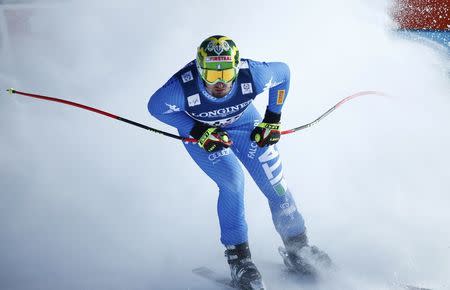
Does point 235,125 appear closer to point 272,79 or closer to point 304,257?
point 272,79

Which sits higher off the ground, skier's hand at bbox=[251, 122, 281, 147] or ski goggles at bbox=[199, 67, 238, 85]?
ski goggles at bbox=[199, 67, 238, 85]

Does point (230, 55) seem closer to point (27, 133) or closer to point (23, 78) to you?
point (27, 133)

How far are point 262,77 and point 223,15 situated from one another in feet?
13.4

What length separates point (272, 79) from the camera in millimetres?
3100

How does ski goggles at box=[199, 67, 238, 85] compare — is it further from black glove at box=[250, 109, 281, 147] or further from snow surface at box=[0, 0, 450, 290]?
snow surface at box=[0, 0, 450, 290]

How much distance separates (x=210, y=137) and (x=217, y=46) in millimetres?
495

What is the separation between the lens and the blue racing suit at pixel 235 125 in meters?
2.98

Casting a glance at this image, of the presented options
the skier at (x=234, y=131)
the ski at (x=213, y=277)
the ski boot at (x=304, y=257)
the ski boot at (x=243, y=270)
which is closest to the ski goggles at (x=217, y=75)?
the skier at (x=234, y=131)

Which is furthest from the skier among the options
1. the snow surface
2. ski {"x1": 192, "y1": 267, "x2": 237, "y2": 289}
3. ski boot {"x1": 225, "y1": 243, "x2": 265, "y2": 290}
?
the snow surface

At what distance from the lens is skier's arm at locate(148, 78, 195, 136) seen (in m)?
2.95

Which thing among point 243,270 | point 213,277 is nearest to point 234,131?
point 243,270

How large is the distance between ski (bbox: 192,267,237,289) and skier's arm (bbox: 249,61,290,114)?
1.12m

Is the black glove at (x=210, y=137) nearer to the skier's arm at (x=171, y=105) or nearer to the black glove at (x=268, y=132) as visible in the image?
the skier's arm at (x=171, y=105)

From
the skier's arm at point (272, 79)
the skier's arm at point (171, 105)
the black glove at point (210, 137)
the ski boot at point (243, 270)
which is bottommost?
the ski boot at point (243, 270)
